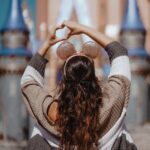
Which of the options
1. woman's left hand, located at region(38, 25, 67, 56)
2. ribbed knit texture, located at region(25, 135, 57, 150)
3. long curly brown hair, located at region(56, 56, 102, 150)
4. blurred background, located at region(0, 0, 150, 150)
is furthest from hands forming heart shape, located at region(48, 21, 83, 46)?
blurred background, located at region(0, 0, 150, 150)

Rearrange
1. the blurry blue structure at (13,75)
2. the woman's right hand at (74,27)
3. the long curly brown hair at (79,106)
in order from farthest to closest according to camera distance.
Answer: the blurry blue structure at (13,75), the woman's right hand at (74,27), the long curly brown hair at (79,106)

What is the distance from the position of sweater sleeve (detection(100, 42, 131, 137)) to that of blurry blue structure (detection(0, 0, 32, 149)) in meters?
10.3

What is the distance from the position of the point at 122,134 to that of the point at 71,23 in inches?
12.7

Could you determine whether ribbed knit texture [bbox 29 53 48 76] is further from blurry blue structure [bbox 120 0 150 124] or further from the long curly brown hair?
blurry blue structure [bbox 120 0 150 124]

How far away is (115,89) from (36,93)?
20 cm

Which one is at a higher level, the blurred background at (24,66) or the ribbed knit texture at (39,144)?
the ribbed knit texture at (39,144)

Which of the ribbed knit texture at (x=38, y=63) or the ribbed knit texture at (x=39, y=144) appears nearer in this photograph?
the ribbed knit texture at (x=39, y=144)

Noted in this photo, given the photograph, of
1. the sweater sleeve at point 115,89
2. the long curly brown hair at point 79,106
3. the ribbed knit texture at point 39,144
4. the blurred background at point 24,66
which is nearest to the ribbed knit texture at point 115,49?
the sweater sleeve at point 115,89

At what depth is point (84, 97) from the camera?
4.81 ft

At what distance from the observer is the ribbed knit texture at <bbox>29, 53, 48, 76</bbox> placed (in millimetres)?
1594

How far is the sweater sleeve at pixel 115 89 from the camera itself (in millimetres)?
1476

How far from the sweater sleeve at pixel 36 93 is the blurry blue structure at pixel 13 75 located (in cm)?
1022

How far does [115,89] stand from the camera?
151 centimetres

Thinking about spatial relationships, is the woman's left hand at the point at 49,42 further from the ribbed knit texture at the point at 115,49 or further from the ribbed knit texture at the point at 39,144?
the ribbed knit texture at the point at 39,144
